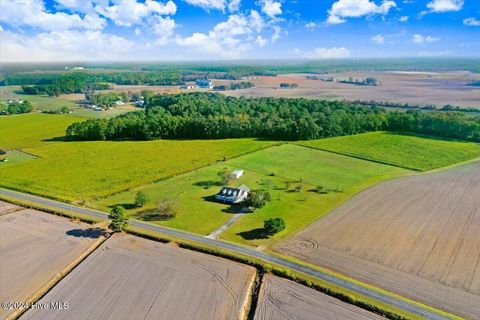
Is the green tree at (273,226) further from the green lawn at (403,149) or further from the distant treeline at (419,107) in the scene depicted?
the distant treeline at (419,107)

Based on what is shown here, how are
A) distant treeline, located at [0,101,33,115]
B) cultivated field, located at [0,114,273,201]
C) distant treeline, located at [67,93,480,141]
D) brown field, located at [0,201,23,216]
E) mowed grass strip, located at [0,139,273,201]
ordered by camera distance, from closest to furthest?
brown field, located at [0,201,23,216] < mowed grass strip, located at [0,139,273,201] < cultivated field, located at [0,114,273,201] < distant treeline, located at [67,93,480,141] < distant treeline, located at [0,101,33,115]

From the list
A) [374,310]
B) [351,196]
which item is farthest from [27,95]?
[374,310]

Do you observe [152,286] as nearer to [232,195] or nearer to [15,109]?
[232,195]

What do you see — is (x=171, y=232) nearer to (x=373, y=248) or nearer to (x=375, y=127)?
(x=373, y=248)

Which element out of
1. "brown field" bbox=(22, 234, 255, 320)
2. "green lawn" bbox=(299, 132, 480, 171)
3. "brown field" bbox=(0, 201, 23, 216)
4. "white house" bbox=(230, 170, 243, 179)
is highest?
"green lawn" bbox=(299, 132, 480, 171)

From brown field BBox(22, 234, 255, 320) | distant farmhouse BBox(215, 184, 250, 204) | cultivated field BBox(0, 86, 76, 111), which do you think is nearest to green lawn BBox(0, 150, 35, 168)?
brown field BBox(22, 234, 255, 320)

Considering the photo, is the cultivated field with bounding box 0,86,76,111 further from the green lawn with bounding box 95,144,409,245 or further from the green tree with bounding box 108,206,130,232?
the green tree with bounding box 108,206,130,232

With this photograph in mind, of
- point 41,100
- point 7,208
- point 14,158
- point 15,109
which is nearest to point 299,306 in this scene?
point 7,208
